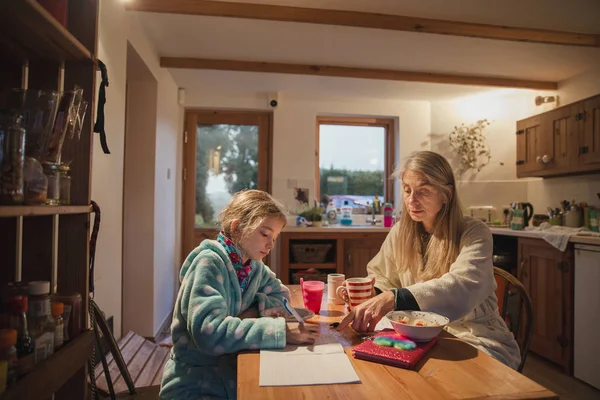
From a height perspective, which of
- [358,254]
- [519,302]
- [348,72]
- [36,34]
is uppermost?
[348,72]

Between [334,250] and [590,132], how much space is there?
2255 mm

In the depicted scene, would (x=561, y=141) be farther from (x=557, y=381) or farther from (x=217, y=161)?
(x=217, y=161)

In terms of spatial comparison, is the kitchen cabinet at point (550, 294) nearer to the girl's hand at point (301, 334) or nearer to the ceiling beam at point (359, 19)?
the ceiling beam at point (359, 19)

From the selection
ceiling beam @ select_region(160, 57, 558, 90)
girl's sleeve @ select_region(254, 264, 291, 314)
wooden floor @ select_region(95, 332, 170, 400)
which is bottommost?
wooden floor @ select_region(95, 332, 170, 400)

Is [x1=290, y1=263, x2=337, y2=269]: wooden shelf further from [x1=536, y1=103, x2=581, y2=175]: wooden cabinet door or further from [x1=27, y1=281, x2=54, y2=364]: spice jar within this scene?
[x1=27, y1=281, x2=54, y2=364]: spice jar

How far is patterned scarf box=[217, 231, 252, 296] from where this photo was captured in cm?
111

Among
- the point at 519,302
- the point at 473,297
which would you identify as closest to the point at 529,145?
the point at 519,302

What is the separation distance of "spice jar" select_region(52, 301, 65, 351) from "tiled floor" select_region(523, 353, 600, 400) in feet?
8.36

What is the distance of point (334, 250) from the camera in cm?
367

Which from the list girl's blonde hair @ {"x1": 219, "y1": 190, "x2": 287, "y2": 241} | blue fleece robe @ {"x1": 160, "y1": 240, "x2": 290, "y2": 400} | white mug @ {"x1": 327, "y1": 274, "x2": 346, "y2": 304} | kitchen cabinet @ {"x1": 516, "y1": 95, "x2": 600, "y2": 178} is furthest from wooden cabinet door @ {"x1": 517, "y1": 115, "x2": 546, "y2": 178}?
blue fleece robe @ {"x1": 160, "y1": 240, "x2": 290, "y2": 400}

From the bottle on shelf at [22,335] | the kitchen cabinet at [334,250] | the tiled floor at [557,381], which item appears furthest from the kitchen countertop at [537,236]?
the bottle on shelf at [22,335]

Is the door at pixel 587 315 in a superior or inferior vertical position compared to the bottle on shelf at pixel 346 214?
inferior

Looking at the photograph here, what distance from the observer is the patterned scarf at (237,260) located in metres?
1.11

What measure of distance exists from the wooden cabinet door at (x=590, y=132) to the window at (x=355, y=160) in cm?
183
